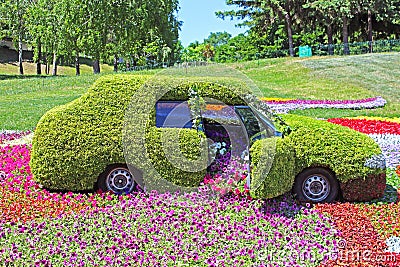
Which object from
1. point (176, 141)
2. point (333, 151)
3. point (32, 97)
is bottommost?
point (333, 151)

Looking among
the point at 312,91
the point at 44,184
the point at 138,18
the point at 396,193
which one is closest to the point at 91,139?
the point at 44,184

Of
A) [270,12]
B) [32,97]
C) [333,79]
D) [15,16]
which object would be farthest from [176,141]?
[15,16]

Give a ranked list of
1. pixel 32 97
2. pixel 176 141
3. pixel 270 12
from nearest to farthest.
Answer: pixel 176 141 < pixel 32 97 < pixel 270 12

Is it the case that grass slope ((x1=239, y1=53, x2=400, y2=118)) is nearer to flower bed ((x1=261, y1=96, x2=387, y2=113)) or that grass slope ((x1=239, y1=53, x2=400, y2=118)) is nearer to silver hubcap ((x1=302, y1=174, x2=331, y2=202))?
flower bed ((x1=261, y1=96, x2=387, y2=113))

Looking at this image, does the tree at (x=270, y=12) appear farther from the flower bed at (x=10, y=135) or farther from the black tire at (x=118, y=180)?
the black tire at (x=118, y=180)

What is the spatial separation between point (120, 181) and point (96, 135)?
799 millimetres

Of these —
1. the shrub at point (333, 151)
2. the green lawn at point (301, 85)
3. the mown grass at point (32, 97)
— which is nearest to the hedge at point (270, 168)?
the shrub at point (333, 151)

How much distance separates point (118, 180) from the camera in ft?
24.4

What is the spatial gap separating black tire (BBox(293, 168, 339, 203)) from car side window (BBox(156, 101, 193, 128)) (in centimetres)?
186

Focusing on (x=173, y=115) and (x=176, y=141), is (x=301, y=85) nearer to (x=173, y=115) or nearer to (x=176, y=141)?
(x=173, y=115)

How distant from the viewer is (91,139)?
729 cm

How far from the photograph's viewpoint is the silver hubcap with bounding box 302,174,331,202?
696 centimetres

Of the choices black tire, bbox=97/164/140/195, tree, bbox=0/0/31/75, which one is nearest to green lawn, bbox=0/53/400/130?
black tire, bbox=97/164/140/195

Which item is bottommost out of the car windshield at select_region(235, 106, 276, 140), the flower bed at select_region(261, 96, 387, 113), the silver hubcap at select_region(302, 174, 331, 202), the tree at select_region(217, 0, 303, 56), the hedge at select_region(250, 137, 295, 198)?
the silver hubcap at select_region(302, 174, 331, 202)
